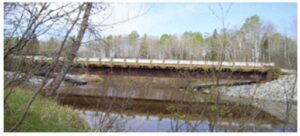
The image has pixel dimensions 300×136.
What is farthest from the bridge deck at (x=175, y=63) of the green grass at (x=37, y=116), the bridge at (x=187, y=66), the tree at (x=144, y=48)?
the green grass at (x=37, y=116)

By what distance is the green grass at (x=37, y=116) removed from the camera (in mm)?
1762

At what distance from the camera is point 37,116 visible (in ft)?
7.13

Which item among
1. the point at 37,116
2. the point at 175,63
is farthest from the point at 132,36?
the point at 175,63

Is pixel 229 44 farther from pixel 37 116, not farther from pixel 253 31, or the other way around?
pixel 37 116

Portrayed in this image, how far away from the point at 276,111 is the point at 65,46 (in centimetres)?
191

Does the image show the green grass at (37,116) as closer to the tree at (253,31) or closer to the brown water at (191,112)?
the brown water at (191,112)

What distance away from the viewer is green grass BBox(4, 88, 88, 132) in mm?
1762

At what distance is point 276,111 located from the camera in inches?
120

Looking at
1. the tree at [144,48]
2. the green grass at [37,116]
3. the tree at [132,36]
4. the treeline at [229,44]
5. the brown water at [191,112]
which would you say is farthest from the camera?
the tree at [144,48]

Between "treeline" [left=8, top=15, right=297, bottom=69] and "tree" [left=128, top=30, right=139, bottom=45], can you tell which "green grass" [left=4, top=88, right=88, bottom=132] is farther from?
"tree" [left=128, top=30, right=139, bottom=45]

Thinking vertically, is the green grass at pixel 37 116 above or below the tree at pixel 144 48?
below

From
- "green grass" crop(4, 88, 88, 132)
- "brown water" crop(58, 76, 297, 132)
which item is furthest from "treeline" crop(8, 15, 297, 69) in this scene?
"green grass" crop(4, 88, 88, 132)

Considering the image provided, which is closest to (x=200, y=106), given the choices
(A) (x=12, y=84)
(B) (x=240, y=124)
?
(B) (x=240, y=124)

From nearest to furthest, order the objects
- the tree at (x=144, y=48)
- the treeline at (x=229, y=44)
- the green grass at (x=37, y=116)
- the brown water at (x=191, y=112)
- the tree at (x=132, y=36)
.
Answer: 1. the green grass at (x=37, y=116)
2. the treeline at (x=229, y=44)
3. the brown water at (x=191, y=112)
4. the tree at (x=132, y=36)
5. the tree at (x=144, y=48)
